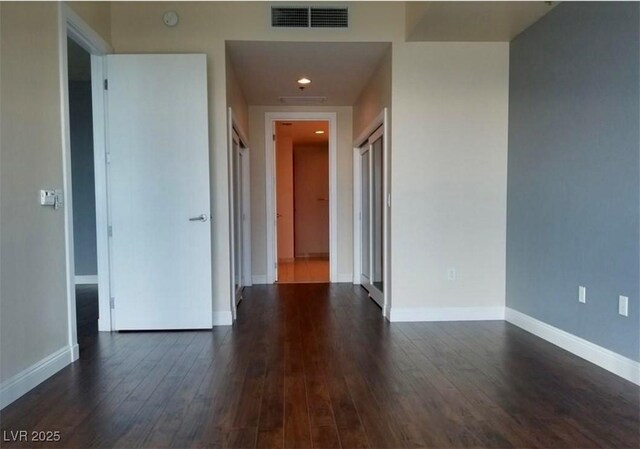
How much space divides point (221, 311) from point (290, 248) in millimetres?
4429

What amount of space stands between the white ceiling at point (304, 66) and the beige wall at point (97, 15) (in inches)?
38.2

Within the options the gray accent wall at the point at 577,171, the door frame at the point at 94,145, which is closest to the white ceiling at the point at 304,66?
the door frame at the point at 94,145

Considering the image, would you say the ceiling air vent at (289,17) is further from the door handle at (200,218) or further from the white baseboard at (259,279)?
the white baseboard at (259,279)

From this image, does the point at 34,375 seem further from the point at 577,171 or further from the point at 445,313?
the point at 577,171

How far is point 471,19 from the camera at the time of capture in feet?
10.1

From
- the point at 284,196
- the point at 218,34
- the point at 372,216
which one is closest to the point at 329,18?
the point at 218,34

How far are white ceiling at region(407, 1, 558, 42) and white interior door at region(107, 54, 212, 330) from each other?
5.68 feet

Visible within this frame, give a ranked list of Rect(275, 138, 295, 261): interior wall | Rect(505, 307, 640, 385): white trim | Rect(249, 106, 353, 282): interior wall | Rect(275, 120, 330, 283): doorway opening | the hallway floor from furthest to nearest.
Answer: Rect(275, 120, 330, 283): doorway opening < Rect(275, 138, 295, 261): interior wall < the hallway floor < Rect(249, 106, 353, 282): interior wall < Rect(505, 307, 640, 385): white trim

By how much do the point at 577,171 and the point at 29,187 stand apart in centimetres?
339

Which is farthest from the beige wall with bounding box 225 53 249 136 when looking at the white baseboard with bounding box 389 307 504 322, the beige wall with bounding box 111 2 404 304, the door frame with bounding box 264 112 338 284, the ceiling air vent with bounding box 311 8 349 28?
the white baseboard with bounding box 389 307 504 322

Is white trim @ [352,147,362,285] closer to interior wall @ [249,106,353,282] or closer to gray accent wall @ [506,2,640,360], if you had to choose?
interior wall @ [249,106,353,282]

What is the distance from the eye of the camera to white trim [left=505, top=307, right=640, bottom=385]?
2.33 metres

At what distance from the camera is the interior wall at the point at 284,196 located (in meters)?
7.53

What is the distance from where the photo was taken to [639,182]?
2248mm
